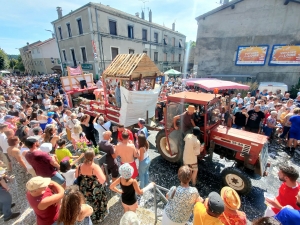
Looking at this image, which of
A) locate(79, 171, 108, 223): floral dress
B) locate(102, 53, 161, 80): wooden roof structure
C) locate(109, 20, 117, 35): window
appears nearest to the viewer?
locate(79, 171, 108, 223): floral dress

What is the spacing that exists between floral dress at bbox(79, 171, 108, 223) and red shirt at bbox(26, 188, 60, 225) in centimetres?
45

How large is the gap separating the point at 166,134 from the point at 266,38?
515 inches

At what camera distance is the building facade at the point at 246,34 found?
11.1m

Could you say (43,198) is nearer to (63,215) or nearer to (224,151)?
(63,215)

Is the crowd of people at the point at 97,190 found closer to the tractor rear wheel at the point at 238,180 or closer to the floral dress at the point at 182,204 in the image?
the floral dress at the point at 182,204

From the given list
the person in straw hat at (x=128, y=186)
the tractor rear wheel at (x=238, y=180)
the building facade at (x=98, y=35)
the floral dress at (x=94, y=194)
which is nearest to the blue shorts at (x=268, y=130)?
the tractor rear wheel at (x=238, y=180)

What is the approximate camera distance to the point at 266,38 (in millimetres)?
11750

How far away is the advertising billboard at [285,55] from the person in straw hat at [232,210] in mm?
14322

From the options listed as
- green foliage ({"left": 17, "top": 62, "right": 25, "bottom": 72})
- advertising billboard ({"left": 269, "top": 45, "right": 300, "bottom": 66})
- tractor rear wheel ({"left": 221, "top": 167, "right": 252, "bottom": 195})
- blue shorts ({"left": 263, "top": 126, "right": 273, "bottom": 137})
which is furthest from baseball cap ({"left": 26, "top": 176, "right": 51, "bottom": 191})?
green foliage ({"left": 17, "top": 62, "right": 25, "bottom": 72})

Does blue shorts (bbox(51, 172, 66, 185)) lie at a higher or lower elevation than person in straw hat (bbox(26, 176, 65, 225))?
lower

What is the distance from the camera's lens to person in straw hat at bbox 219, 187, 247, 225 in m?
1.66

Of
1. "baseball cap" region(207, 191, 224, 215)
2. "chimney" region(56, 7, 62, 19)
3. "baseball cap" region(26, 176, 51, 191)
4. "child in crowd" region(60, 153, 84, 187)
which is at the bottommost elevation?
"child in crowd" region(60, 153, 84, 187)

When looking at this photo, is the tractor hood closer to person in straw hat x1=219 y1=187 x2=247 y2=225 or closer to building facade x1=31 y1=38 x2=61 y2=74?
person in straw hat x1=219 y1=187 x2=247 y2=225

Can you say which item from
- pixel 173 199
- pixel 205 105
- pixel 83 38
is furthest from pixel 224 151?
pixel 83 38
